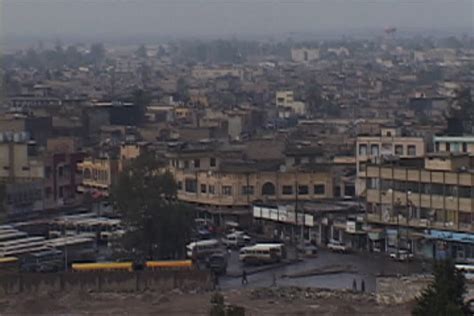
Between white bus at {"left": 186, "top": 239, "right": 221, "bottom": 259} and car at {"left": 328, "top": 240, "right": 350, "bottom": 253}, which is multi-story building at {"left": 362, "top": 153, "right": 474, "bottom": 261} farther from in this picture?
white bus at {"left": 186, "top": 239, "right": 221, "bottom": 259}

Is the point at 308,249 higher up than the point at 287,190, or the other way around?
the point at 287,190

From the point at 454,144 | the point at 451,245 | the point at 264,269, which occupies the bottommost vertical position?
the point at 264,269

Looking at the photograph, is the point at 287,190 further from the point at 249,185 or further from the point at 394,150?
the point at 394,150

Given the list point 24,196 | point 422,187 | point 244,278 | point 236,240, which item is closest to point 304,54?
point 24,196

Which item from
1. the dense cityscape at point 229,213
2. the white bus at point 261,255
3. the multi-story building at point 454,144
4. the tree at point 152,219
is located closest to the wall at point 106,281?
the dense cityscape at point 229,213

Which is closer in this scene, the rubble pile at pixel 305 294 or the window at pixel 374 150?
the rubble pile at pixel 305 294

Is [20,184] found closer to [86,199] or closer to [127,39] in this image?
[86,199]

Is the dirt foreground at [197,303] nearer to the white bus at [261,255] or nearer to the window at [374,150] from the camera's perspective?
the white bus at [261,255]
